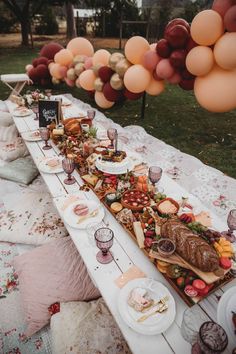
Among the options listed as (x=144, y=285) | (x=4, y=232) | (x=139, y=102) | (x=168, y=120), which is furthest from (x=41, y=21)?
(x=144, y=285)

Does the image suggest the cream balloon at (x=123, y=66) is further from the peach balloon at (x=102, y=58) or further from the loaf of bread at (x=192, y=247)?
the loaf of bread at (x=192, y=247)

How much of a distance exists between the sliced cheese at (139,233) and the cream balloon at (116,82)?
3743 millimetres

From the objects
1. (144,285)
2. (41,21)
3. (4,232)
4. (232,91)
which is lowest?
(4,232)

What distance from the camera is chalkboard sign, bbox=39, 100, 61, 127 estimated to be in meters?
3.44

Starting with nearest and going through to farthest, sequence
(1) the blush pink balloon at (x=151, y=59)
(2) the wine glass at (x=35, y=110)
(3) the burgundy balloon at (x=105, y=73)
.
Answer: (2) the wine glass at (x=35, y=110) < (1) the blush pink balloon at (x=151, y=59) < (3) the burgundy balloon at (x=105, y=73)

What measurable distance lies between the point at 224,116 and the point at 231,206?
3.43 meters

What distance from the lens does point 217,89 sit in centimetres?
388

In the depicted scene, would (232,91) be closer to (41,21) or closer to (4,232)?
(4,232)

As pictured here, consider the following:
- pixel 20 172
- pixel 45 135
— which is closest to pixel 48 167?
pixel 45 135

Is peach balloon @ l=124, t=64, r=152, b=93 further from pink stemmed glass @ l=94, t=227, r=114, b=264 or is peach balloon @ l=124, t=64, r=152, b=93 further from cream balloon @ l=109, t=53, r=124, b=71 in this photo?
pink stemmed glass @ l=94, t=227, r=114, b=264

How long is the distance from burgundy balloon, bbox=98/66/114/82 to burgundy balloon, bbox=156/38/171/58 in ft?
3.97

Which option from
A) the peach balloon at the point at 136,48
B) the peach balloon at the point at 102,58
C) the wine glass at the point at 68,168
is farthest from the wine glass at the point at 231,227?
the peach balloon at the point at 102,58

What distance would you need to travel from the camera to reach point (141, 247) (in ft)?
5.60

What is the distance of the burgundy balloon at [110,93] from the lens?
207 inches
